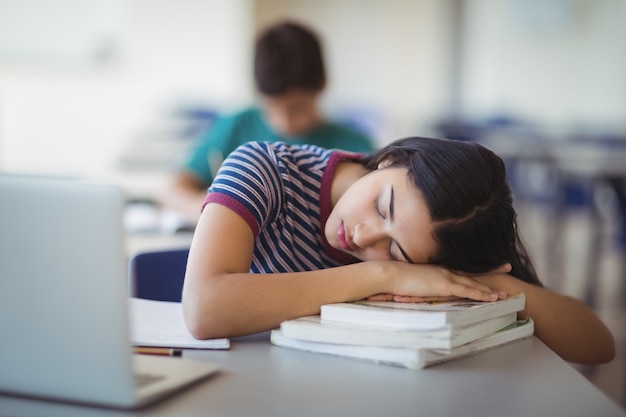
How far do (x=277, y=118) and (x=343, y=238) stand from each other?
150 centimetres

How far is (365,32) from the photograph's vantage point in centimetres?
1057

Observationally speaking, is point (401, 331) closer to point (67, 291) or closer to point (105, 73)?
point (67, 291)

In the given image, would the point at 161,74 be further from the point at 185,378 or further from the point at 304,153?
the point at 185,378

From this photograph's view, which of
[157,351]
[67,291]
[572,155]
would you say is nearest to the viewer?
[67,291]

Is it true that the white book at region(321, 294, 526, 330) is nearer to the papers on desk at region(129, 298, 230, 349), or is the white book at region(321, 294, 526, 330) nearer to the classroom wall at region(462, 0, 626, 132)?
the papers on desk at region(129, 298, 230, 349)

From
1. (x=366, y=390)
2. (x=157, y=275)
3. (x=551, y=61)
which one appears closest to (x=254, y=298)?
(x=366, y=390)

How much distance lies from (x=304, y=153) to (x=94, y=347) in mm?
664

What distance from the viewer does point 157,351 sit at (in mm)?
1019

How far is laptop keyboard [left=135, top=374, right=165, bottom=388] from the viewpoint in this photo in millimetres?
850

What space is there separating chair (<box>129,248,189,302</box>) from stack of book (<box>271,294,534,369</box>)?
450 mm

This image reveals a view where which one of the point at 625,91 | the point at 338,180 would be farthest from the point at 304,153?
the point at 625,91

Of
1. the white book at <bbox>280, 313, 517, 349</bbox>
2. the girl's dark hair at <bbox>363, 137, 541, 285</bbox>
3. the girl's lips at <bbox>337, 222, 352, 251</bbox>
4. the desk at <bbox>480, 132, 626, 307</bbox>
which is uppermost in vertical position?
the girl's dark hair at <bbox>363, 137, 541, 285</bbox>

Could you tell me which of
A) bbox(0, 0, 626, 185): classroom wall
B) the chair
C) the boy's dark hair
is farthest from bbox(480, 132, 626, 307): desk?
the chair

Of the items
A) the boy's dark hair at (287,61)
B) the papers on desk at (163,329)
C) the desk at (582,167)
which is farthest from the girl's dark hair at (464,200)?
the desk at (582,167)
